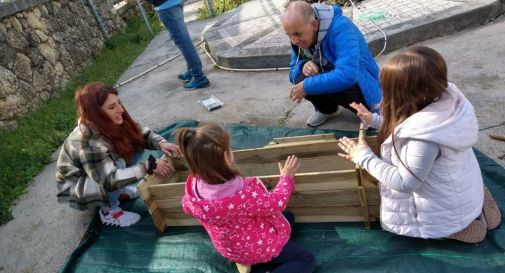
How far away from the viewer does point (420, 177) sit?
5.85 ft

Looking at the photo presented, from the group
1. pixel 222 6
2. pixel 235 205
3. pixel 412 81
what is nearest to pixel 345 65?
pixel 412 81

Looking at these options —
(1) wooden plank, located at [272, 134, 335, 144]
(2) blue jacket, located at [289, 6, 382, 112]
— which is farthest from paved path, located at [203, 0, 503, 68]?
(1) wooden plank, located at [272, 134, 335, 144]

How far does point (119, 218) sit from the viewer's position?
296 cm

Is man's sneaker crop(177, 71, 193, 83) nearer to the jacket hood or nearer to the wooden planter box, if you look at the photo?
the wooden planter box

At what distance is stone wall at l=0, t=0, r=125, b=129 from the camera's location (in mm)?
5156

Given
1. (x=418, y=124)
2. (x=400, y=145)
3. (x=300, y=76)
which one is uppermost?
(x=418, y=124)

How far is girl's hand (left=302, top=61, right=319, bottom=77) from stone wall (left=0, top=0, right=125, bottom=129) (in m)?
3.80

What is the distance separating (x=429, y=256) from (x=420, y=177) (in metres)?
0.55

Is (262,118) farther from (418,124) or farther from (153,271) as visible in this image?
(418,124)

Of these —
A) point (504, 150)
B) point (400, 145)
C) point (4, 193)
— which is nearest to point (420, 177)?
point (400, 145)

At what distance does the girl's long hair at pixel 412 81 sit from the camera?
167 centimetres

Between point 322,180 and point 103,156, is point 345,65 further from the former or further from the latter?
point 103,156

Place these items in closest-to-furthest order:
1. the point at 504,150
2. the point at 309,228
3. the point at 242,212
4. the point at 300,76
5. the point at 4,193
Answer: the point at 242,212 < the point at 309,228 < the point at 504,150 < the point at 300,76 < the point at 4,193

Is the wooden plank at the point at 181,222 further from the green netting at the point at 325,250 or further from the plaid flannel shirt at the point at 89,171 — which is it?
the plaid flannel shirt at the point at 89,171
